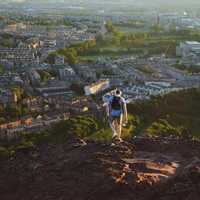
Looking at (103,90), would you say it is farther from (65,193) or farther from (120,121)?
(65,193)

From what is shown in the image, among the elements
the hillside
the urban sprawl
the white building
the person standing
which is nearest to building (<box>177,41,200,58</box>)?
the urban sprawl

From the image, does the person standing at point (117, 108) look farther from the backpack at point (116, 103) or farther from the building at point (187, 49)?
the building at point (187, 49)

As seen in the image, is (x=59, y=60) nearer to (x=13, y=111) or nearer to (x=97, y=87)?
(x=97, y=87)

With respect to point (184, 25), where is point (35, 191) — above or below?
above

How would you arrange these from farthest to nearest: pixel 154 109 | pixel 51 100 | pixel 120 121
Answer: pixel 51 100, pixel 154 109, pixel 120 121

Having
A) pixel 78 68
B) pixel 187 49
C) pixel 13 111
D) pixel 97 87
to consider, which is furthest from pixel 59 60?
pixel 13 111

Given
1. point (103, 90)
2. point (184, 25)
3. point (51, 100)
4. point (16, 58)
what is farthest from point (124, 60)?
point (184, 25)
